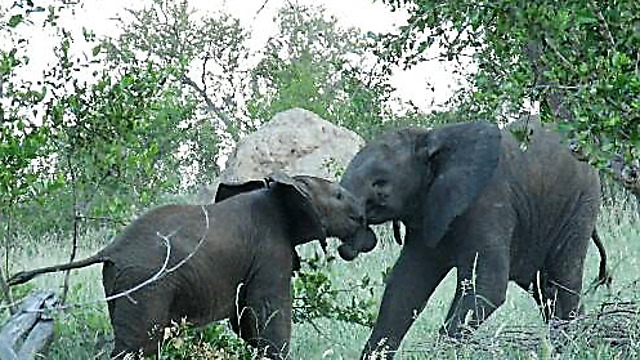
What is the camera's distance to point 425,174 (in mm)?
6020

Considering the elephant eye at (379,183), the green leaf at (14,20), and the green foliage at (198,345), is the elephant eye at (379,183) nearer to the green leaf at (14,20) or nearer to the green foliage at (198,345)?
the green foliage at (198,345)

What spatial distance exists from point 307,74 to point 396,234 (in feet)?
40.4

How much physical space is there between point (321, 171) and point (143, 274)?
341 inches

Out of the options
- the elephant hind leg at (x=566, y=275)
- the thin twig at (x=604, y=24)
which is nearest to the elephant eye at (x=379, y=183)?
the elephant hind leg at (x=566, y=275)

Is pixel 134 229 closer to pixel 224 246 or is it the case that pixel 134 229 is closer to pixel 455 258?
pixel 224 246

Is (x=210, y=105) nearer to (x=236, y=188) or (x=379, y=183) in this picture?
(x=379, y=183)

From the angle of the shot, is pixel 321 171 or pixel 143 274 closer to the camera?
pixel 143 274

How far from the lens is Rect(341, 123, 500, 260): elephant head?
229 inches

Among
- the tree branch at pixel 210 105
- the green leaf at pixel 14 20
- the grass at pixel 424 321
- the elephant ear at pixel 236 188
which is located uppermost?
the tree branch at pixel 210 105

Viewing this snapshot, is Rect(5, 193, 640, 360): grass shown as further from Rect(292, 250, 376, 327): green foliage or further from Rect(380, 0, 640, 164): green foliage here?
Rect(380, 0, 640, 164): green foliage

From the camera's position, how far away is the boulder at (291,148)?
1359 centimetres

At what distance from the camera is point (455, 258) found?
5.94 m

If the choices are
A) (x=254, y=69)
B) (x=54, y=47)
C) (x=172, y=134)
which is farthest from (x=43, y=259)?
(x=254, y=69)

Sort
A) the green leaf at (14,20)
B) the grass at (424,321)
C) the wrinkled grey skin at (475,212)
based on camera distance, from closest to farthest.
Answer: the grass at (424,321), the green leaf at (14,20), the wrinkled grey skin at (475,212)
